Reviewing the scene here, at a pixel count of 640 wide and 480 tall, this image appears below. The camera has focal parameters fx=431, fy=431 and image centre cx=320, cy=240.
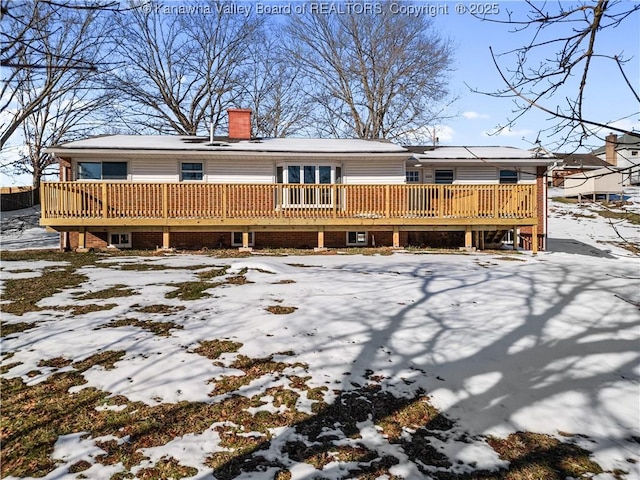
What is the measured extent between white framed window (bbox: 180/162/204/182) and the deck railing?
68.2 inches

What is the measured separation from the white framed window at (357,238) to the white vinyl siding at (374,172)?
189 cm

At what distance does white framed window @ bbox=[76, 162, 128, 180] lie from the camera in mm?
14617

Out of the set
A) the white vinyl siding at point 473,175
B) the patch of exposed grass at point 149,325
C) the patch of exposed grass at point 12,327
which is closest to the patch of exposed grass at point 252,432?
the patch of exposed grass at point 149,325

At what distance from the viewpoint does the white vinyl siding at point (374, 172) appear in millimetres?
15656

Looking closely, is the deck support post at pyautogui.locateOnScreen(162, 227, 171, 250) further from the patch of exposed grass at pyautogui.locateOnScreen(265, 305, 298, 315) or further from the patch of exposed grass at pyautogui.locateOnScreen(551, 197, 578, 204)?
the patch of exposed grass at pyautogui.locateOnScreen(551, 197, 578, 204)

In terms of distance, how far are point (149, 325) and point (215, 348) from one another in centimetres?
117

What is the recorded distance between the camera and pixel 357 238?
15.6m

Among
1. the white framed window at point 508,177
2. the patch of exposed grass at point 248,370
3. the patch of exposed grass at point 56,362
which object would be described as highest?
the white framed window at point 508,177

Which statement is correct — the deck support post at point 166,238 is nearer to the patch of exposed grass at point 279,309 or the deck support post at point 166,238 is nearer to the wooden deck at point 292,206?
the wooden deck at point 292,206

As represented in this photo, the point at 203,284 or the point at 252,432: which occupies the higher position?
the point at 203,284

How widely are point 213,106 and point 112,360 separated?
28.7 meters

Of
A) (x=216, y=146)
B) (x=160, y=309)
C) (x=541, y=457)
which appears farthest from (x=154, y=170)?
(x=541, y=457)

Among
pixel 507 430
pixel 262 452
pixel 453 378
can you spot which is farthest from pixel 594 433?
pixel 262 452

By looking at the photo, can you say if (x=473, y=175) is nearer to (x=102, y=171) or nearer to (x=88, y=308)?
(x=102, y=171)
